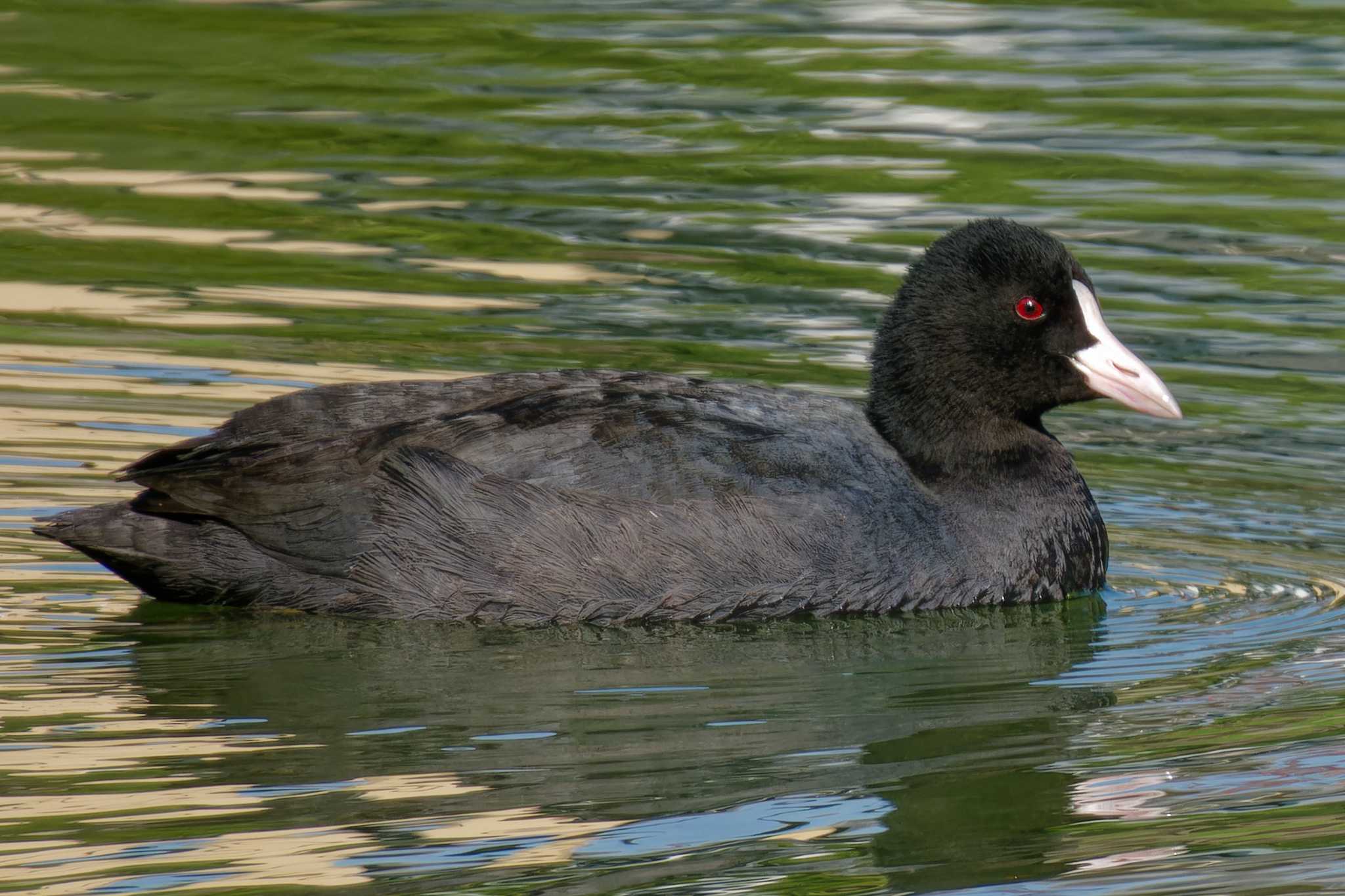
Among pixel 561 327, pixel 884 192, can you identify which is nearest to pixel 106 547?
pixel 561 327

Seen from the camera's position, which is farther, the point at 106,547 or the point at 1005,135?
the point at 1005,135

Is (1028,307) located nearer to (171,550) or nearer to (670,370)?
(670,370)

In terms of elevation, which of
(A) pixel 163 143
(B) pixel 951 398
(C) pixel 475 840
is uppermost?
(A) pixel 163 143

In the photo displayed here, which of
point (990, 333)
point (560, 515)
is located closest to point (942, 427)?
point (990, 333)

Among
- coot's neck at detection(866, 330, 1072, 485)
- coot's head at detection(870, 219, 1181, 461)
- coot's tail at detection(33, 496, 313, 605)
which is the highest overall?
coot's head at detection(870, 219, 1181, 461)

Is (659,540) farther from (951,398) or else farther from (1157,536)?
(1157,536)

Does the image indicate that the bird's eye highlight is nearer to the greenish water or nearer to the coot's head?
the coot's head

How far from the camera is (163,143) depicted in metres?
12.6

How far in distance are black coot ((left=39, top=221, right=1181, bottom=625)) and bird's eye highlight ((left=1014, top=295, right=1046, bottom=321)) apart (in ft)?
1.31

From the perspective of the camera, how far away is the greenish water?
4.98 meters

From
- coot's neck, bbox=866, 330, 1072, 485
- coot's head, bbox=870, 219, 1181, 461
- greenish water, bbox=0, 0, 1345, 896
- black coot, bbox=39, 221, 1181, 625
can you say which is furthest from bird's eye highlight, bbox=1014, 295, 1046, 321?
greenish water, bbox=0, 0, 1345, 896

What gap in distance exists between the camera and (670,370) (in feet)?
30.0

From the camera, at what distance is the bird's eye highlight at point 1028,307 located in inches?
285

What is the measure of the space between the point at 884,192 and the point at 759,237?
0.97m
